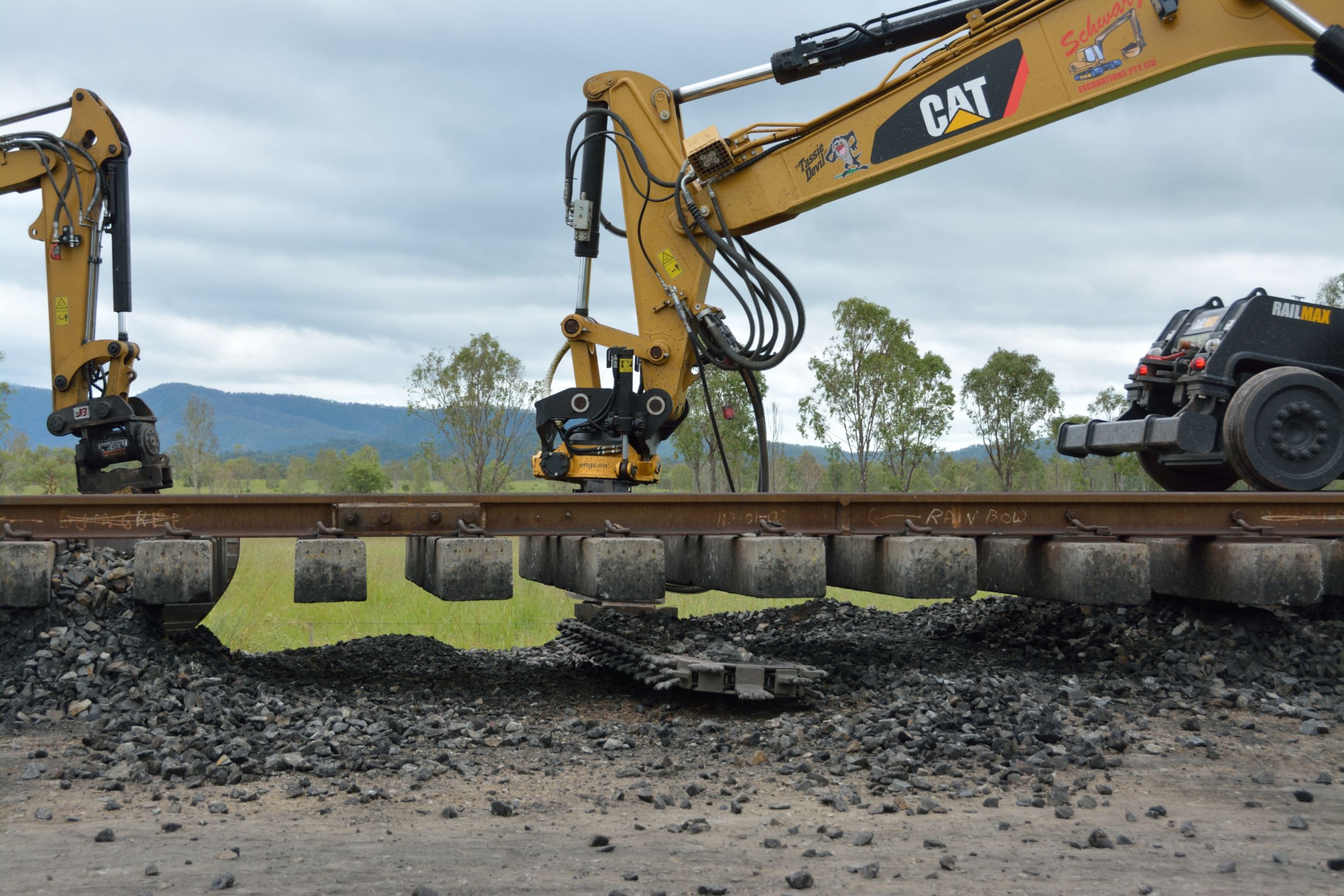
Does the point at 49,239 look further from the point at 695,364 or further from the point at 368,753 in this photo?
the point at 368,753

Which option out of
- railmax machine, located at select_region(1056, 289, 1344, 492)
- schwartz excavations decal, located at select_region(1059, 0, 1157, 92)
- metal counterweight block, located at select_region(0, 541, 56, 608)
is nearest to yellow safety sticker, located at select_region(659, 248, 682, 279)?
schwartz excavations decal, located at select_region(1059, 0, 1157, 92)

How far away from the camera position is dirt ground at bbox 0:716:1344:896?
12.0 feet

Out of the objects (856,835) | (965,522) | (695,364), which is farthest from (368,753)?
(695,364)

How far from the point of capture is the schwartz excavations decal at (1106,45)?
783 centimetres

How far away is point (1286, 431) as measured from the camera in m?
7.77

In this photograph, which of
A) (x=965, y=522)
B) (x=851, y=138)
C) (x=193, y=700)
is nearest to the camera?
(x=193, y=700)

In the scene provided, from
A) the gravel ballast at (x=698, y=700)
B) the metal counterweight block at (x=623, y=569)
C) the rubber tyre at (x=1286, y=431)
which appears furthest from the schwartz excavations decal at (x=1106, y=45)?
the metal counterweight block at (x=623, y=569)

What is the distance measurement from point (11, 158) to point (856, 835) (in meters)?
9.47

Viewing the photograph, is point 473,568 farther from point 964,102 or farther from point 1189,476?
point 1189,476

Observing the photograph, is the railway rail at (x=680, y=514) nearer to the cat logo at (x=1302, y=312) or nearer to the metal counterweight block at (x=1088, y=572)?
the metal counterweight block at (x=1088, y=572)

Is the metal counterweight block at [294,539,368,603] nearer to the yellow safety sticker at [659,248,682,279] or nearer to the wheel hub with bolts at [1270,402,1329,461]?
the yellow safety sticker at [659,248,682,279]

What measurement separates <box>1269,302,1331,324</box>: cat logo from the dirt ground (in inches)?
154

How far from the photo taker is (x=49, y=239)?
31.8 ft

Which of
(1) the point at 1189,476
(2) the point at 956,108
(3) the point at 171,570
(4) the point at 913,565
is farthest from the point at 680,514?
(1) the point at 1189,476
